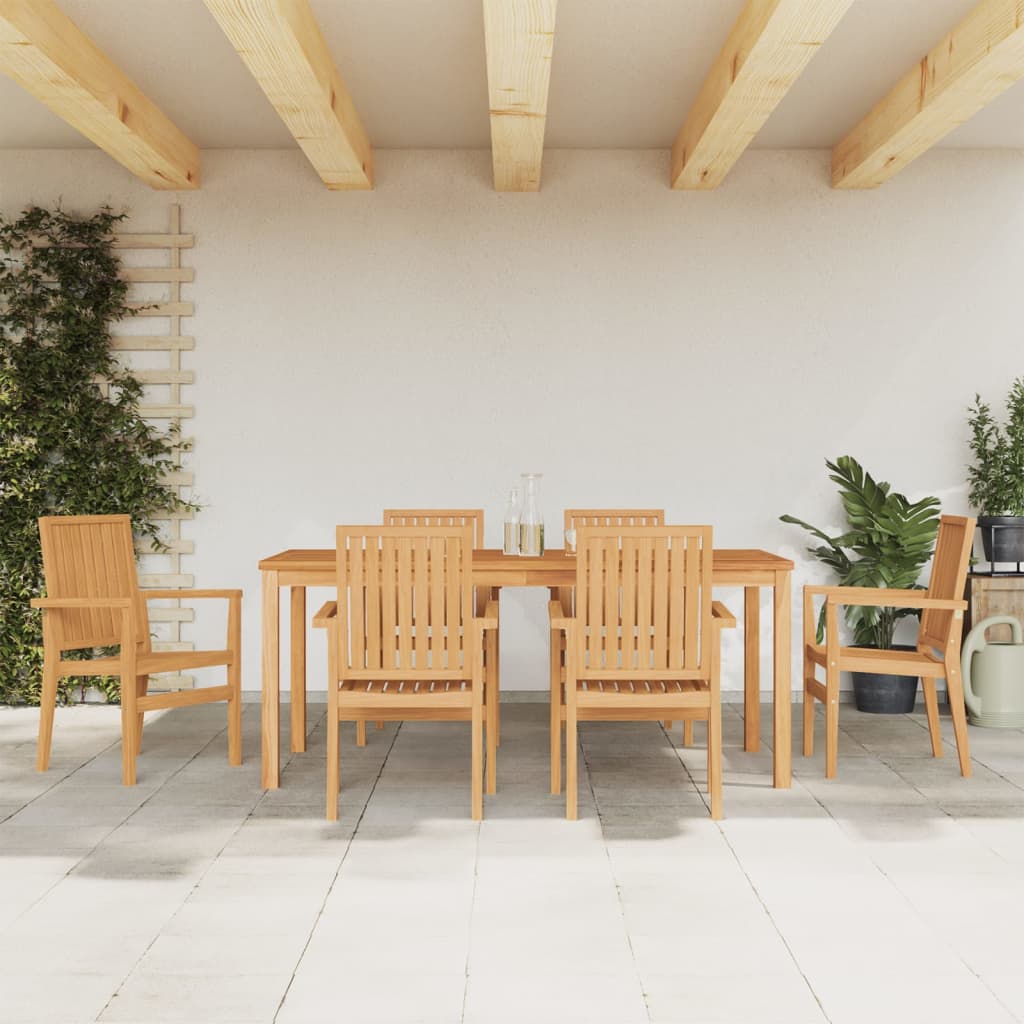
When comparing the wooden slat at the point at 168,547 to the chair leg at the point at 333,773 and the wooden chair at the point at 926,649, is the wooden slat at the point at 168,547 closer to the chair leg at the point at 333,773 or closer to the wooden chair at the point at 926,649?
the chair leg at the point at 333,773

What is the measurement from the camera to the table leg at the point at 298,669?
4.13 meters

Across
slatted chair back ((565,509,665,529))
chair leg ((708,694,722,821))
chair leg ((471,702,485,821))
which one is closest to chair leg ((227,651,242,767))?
chair leg ((471,702,485,821))

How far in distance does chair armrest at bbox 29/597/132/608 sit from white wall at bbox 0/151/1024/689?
58.2 inches

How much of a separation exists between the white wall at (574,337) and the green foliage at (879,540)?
264 mm

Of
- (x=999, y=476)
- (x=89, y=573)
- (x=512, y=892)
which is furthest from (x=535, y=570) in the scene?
(x=999, y=476)

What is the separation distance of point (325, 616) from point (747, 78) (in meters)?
2.47

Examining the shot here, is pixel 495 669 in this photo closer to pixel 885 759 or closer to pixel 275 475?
pixel 885 759

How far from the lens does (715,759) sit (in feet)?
11.4

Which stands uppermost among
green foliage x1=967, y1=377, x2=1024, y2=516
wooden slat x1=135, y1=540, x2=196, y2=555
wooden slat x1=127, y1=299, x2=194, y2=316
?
wooden slat x1=127, y1=299, x2=194, y2=316

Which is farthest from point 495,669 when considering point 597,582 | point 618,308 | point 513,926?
point 618,308

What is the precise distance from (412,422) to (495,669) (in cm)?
182

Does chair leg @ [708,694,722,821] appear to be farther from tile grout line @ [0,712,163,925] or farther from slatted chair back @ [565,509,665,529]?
tile grout line @ [0,712,163,925]

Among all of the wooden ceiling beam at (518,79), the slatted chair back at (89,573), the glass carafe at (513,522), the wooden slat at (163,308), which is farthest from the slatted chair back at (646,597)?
the wooden slat at (163,308)

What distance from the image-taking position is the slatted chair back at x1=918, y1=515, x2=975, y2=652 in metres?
3.94
